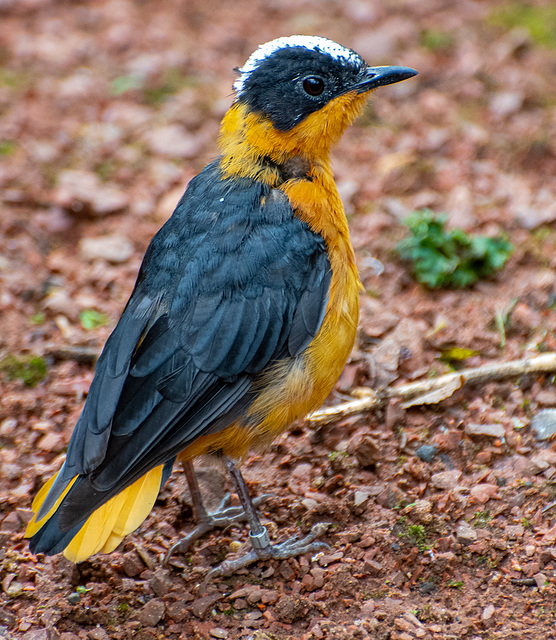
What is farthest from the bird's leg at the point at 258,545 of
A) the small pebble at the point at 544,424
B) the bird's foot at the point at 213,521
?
the small pebble at the point at 544,424

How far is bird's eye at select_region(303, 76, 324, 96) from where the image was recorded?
4.58m

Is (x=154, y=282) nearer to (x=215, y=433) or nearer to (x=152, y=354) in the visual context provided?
(x=152, y=354)

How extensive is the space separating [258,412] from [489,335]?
2.07 meters

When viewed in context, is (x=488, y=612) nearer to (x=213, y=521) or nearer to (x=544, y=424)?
(x=544, y=424)

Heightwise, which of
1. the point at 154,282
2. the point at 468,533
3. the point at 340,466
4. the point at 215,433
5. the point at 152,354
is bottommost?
the point at 468,533

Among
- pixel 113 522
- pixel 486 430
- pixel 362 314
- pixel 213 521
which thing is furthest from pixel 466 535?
pixel 362 314

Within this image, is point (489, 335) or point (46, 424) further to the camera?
point (489, 335)

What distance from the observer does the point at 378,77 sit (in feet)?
15.6

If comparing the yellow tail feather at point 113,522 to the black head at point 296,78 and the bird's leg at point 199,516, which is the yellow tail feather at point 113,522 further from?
the black head at point 296,78

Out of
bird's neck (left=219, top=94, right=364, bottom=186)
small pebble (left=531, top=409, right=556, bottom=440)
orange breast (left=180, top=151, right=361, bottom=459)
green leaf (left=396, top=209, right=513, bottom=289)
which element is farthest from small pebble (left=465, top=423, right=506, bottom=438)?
bird's neck (left=219, top=94, right=364, bottom=186)

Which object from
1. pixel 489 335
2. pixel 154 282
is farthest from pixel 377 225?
pixel 154 282

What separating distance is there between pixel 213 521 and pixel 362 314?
6.60ft

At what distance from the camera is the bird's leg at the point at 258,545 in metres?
4.30

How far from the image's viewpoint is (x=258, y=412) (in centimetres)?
428
